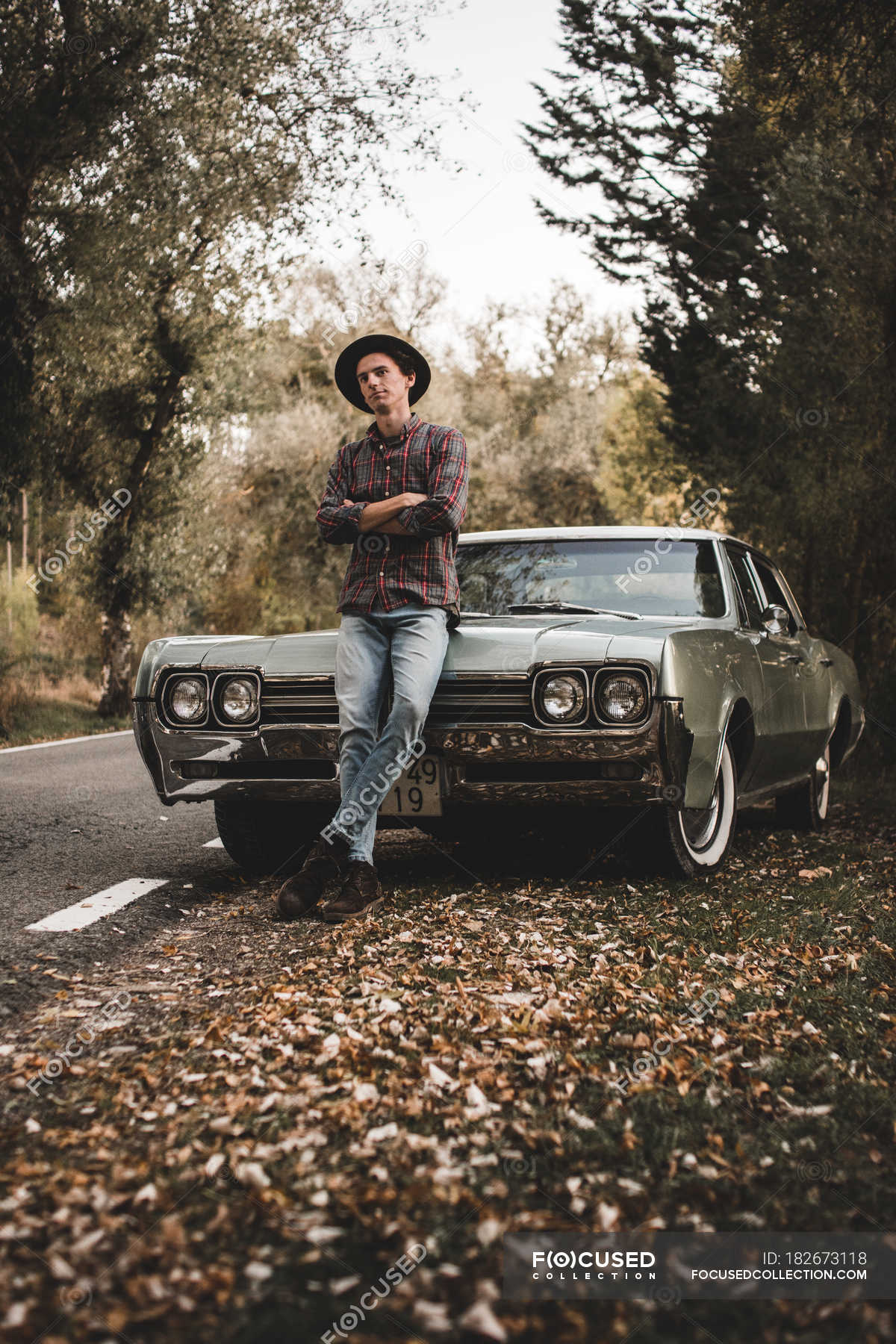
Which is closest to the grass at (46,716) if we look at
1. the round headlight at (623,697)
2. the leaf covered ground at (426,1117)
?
the round headlight at (623,697)

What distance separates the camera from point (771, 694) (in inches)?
239

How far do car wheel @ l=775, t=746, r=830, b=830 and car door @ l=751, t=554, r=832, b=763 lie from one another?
0.20m

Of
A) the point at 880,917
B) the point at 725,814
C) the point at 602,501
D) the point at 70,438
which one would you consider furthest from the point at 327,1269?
the point at 602,501

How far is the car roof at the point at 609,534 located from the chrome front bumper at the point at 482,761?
1.65 meters

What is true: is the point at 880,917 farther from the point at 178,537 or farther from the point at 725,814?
the point at 178,537

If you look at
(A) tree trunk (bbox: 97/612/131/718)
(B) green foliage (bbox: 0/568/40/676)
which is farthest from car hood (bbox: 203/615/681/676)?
(B) green foliage (bbox: 0/568/40/676)

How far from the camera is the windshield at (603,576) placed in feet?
19.0

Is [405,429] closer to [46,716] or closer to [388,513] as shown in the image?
[388,513]

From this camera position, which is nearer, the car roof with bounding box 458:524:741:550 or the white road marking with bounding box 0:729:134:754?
the car roof with bounding box 458:524:741:550

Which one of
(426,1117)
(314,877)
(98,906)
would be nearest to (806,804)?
(314,877)

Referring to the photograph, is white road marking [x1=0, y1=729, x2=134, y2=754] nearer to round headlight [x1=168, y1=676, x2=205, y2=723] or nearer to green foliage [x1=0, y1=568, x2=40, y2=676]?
green foliage [x1=0, y1=568, x2=40, y2=676]

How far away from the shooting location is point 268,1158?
8.14 ft

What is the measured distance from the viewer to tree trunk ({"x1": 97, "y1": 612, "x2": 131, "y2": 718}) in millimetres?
20312

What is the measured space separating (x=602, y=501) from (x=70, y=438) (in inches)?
1111
